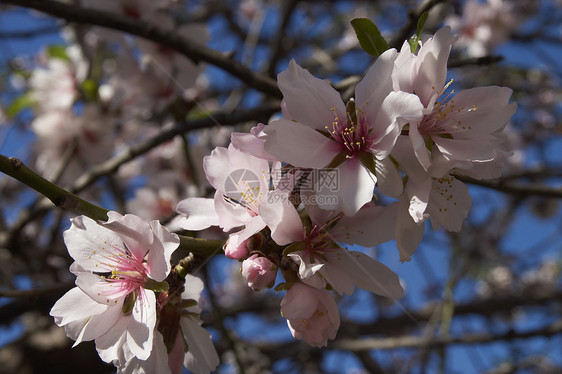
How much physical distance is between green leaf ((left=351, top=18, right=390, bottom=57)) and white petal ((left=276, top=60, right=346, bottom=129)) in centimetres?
15

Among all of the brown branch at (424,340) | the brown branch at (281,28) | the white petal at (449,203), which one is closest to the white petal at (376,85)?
the white petal at (449,203)

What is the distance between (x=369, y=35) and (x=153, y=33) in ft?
2.62

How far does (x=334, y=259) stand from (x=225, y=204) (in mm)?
231

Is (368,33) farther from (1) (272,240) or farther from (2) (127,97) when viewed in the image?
(2) (127,97)

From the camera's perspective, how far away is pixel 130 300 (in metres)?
0.89

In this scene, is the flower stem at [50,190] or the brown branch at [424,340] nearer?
the flower stem at [50,190]

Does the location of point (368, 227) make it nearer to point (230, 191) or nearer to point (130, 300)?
point (230, 191)

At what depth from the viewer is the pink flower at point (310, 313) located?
813 mm

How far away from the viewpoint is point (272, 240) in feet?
2.85

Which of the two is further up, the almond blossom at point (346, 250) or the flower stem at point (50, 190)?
the flower stem at point (50, 190)

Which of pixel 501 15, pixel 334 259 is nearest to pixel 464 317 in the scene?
pixel 501 15

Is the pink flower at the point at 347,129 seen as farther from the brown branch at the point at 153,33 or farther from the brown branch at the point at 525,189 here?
the brown branch at the point at 525,189

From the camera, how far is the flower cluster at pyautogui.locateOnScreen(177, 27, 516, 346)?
80cm

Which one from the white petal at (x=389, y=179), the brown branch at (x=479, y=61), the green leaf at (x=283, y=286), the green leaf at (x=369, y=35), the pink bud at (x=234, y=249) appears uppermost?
the green leaf at (x=369, y=35)
